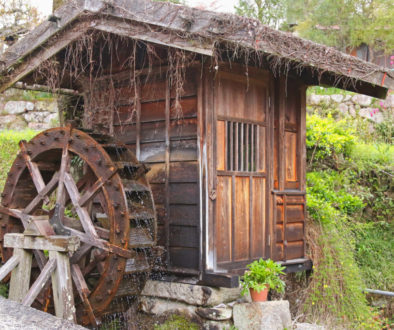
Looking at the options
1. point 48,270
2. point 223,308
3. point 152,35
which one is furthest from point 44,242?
point 152,35

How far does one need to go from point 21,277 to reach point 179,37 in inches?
120

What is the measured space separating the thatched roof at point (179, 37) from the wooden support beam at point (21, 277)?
2.47 metres

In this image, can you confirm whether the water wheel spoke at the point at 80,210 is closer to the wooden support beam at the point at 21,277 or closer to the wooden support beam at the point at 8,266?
the wooden support beam at the point at 21,277

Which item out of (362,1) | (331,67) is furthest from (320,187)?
(362,1)

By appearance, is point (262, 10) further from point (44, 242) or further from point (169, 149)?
point (44, 242)

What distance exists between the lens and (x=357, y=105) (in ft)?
47.0

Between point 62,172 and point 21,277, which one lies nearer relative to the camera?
point 21,277

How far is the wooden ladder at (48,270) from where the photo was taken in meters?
5.37

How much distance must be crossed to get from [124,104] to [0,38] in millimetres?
6445

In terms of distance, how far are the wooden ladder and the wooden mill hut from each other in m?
1.38

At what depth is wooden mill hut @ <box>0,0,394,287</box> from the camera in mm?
5742

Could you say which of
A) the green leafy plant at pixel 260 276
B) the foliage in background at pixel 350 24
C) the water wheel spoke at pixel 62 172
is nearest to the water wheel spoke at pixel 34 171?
the water wheel spoke at pixel 62 172

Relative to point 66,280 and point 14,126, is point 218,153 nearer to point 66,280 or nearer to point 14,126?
point 66,280

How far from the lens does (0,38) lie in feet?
39.8
